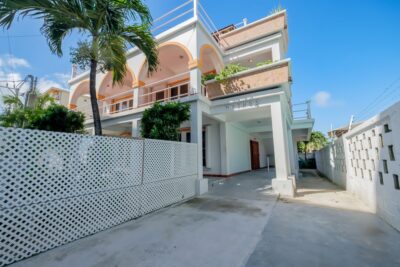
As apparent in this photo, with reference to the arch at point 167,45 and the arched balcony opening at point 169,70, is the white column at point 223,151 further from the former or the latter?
the arch at point 167,45

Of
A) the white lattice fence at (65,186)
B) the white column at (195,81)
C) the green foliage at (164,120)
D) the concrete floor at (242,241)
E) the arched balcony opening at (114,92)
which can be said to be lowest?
the concrete floor at (242,241)

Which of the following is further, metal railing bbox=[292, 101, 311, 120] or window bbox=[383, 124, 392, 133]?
metal railing bbox=[292, 101, 311, 120]

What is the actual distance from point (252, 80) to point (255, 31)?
4467 millimetres

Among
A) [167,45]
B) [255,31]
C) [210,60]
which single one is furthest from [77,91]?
[255,31]

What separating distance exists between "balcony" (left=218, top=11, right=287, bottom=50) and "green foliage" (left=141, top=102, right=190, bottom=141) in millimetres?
5911

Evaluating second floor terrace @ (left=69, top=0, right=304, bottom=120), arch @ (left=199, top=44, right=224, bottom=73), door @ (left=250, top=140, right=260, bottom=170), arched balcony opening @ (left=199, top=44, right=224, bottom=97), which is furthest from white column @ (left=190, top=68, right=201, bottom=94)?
door @ (left=250, top=140, right=260, bottom=170)

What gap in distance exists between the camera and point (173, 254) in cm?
263

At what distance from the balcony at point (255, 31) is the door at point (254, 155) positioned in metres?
9.01

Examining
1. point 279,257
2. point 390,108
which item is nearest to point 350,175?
point 390,108

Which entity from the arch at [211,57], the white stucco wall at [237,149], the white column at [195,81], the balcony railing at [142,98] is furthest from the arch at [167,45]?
the white stucco wall at [237,149]

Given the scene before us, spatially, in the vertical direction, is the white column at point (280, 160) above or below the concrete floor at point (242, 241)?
above

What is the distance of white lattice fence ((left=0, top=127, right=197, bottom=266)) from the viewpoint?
257 cm

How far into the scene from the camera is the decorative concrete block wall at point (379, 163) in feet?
10.6

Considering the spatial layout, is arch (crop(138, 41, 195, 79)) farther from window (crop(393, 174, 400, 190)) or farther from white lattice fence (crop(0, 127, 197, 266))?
window (crop(393, 174, 400, 190))
